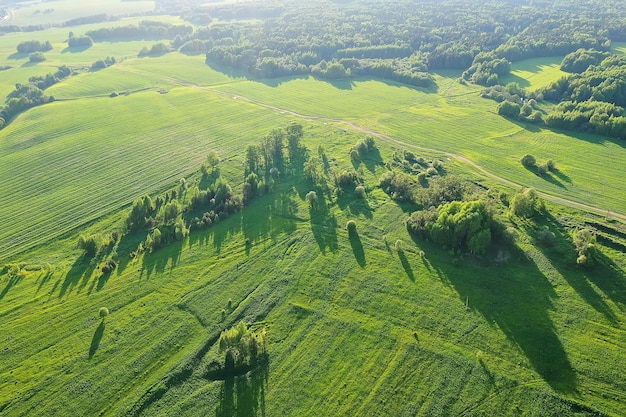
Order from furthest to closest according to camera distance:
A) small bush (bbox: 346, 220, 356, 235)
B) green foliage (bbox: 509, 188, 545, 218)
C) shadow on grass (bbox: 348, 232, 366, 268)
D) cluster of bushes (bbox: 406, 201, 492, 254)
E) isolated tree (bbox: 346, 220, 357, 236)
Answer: small bush (bbox: 346, 220, 356, 235), isolated tree (bbox: 346, 220, 357, 236), green foliage (bbox: 509, 188, 545, 218), shadow on grass (bbox: 348, 232, 366, 268), cluster of bushes (bbox: 406, 201, 492, 254)

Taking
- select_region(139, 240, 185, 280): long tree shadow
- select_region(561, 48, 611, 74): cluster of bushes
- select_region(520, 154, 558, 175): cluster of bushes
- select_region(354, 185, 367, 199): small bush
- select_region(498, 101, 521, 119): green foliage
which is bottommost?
select_region(139, 240, 185, 280): long tree shadow

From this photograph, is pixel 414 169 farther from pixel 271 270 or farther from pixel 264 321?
pixel 264 321

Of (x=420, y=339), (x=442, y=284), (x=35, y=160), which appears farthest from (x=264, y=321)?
(x=35, y=160)

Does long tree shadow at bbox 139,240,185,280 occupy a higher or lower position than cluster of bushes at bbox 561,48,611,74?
lower

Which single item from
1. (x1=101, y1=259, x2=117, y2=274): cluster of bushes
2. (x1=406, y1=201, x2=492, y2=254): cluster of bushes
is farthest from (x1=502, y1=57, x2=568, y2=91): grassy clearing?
(x1=101, y1=259, x2=117, y2=274): cluster of bushes

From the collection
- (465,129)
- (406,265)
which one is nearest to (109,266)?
(406,265)

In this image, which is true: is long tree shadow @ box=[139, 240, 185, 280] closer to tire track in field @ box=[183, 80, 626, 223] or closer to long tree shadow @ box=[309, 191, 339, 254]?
long tree shadow @ box=[309, 191, 339, 254]

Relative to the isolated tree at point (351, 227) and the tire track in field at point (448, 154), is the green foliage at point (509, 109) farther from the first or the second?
the isolated tree at point (351, 227)
